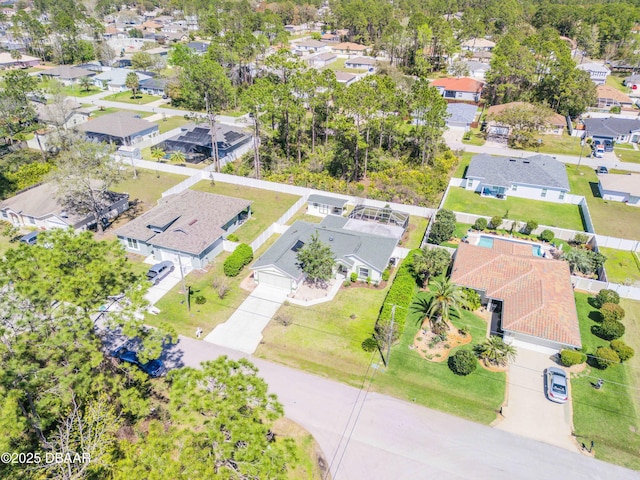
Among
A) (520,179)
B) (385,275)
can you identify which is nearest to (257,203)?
(385,275)

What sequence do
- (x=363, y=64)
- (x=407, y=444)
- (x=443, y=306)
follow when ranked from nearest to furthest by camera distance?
(x=407, y=444), (x=443, y=306), (x=363, y=64)

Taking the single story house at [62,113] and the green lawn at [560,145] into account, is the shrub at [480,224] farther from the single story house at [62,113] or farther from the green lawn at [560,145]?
the single story house at [62,113]

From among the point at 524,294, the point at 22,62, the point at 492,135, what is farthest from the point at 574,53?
the point at 22,62

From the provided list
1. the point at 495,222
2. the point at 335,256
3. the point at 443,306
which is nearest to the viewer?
the point at 443,306

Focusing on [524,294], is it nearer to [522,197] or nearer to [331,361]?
[331,361]

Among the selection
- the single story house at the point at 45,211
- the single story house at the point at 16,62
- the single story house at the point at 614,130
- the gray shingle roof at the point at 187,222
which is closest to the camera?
the gray shingle roof at the point at 187,222

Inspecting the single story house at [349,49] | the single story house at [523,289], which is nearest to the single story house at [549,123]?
the single story house at [523,289]

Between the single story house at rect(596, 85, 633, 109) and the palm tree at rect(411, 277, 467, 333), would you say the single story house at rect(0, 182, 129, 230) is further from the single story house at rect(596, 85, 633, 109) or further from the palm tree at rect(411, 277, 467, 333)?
the single story house at rect(596, 85, 633, 109)

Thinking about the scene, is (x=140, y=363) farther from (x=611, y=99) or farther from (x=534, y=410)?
(x=611, y=99)
